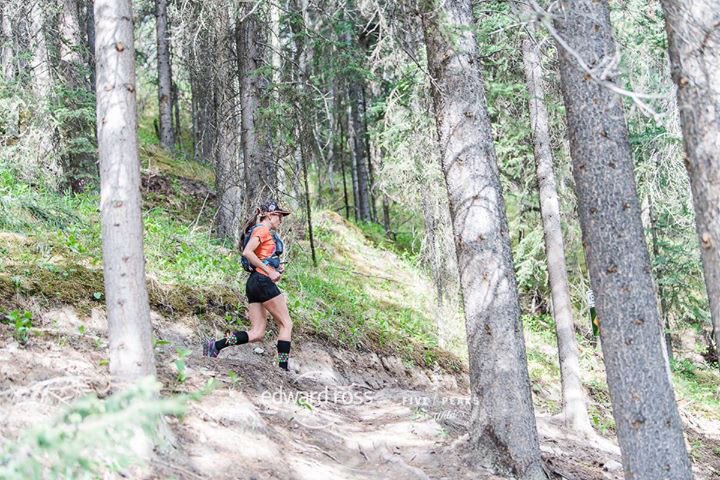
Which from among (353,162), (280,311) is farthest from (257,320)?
(353,162)

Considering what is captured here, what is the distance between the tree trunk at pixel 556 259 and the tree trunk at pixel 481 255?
159 inches

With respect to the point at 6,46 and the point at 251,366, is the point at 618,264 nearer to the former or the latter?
the point at 251,366

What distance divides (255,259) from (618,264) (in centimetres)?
402

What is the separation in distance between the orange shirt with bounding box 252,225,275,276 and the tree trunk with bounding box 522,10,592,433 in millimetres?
4594

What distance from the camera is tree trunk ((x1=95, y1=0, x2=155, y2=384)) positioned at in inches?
189

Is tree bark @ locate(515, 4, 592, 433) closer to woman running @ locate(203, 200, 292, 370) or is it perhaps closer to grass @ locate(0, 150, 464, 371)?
grass @ locate(0, 150, 464, 371)

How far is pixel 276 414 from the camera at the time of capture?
6801 millimetres

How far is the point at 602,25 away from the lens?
221 inches

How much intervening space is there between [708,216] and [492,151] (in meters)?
2.47

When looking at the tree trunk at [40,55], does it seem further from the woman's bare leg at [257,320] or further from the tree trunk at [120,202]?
the tree trunk at [120,202]

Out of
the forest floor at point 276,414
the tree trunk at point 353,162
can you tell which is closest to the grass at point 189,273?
the forest floor at point 276,414

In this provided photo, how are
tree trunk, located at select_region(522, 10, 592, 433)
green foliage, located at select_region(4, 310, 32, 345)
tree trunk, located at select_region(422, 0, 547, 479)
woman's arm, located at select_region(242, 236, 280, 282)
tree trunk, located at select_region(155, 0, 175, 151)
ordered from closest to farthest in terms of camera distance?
1. green foliage, located at select_region(4, 310, 32, 345)
2. tree trunk, located at select_region(422, 0, 547, 479)
3. woman's arm, located at select_region(242, 236, 280, 282)
4. tree trunk, located at select_region(522, 10, 592, 433)
5. tree trunk, located at select_region(155, 0, 175, 151)

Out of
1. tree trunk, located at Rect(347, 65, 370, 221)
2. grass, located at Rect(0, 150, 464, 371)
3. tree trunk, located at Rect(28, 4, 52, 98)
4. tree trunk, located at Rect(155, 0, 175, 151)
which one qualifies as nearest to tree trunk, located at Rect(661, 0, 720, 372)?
grass, located at Rect(0, 150, 464, 371)

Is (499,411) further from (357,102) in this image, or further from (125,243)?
(357,102)
